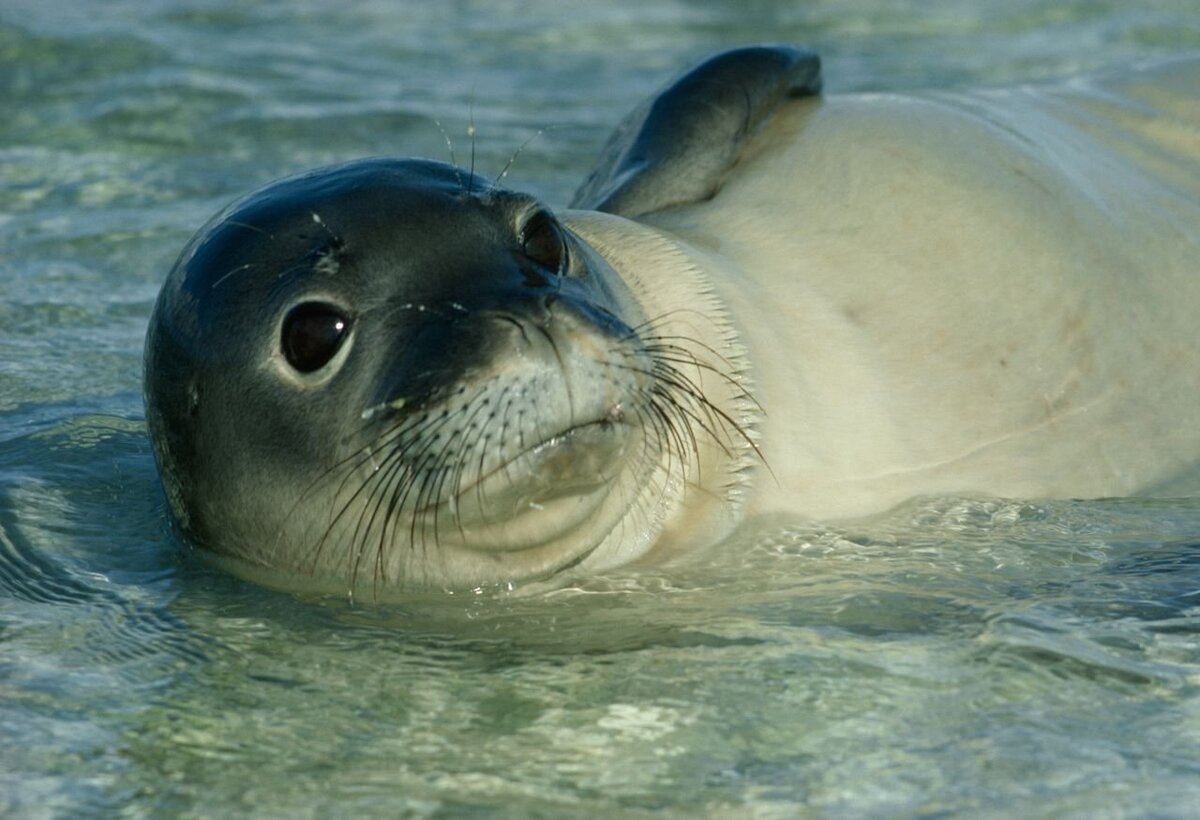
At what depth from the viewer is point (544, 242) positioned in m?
3.38

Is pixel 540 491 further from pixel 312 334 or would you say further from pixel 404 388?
pixel 312 334

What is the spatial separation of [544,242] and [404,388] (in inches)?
17.5

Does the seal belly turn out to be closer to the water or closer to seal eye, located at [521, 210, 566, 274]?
the water

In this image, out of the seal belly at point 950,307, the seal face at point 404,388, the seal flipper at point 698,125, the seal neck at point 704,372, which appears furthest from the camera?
the seal flipper at point 698,125

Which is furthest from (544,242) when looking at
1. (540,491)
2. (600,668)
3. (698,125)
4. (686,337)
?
(698,125)

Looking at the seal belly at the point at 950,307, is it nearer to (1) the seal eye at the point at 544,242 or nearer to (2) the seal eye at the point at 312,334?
(1) the seal eye at the point at 544,242

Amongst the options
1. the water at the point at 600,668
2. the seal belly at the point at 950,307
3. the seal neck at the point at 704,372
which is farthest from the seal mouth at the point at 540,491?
the seal belly at the point at 950,307

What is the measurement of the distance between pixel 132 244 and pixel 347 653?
312 cm

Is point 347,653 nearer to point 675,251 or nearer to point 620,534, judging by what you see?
point 620,534

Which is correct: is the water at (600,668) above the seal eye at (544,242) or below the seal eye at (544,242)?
below

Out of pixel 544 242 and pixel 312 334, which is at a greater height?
pixel 544 242

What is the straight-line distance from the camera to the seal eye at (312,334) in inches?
128

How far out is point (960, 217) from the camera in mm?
4074

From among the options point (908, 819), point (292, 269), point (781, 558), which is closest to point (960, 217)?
point (781, 558)
